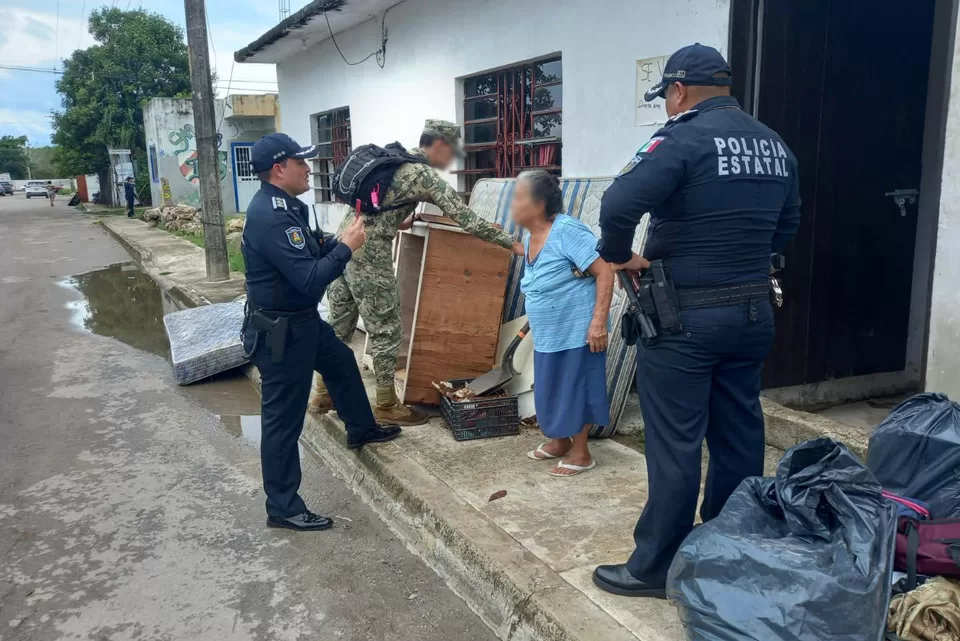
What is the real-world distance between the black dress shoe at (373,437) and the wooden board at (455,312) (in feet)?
1.47

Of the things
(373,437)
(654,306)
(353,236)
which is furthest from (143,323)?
(654,306)

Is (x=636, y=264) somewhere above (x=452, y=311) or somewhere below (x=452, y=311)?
above

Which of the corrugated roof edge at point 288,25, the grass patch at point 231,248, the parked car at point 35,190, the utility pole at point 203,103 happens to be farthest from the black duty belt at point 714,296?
the parked car at point 35,190

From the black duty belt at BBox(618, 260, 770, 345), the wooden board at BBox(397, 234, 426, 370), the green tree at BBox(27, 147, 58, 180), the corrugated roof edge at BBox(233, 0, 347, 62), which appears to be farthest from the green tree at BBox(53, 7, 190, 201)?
the green tree at BBox(27, 147, 58, 180)

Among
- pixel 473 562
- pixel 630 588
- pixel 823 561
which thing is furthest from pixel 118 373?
pixel 823 561

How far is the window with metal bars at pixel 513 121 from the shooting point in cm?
610

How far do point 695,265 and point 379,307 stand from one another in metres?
2.48

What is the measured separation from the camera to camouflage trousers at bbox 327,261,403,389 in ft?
15.0

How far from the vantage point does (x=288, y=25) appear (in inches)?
382

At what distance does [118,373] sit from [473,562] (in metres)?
5.11

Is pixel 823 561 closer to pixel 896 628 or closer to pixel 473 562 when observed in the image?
pixel 896 628

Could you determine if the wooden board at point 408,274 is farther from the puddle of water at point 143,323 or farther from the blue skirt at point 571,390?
the blue skirt at point 571,390

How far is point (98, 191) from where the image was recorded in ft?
141

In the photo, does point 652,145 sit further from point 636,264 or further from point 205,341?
point 205,341
